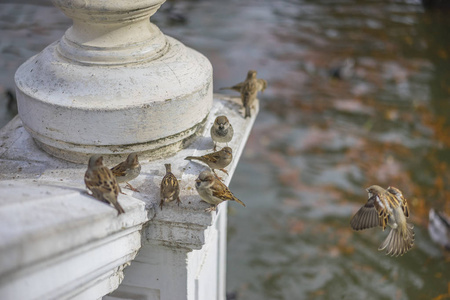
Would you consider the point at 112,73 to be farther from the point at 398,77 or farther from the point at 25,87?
the point at 398,77

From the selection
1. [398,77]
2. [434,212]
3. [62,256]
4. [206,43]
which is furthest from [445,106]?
[62,256]

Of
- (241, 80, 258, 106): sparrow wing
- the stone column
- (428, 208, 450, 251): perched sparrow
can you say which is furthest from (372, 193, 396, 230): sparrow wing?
(428, 208, 450, 251): perched sparrow

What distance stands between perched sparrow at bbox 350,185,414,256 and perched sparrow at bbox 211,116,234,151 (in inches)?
35.8

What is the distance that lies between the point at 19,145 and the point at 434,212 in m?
5.57

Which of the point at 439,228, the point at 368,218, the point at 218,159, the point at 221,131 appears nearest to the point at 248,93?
the point at 221,131

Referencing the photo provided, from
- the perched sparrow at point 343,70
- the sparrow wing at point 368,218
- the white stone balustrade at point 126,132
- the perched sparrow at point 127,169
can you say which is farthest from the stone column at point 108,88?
the perched sparrow at point 343,70

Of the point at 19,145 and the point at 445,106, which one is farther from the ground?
the point at 19,145

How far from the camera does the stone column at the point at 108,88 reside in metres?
2.42

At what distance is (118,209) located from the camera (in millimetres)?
2045

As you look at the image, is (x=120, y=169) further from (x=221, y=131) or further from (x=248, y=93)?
(x=248, y=93)

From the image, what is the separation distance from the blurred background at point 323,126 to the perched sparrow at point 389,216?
9.68 feet

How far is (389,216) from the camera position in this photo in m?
3.16

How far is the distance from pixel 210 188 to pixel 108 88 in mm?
663

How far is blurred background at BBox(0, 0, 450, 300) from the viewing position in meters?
6.34
